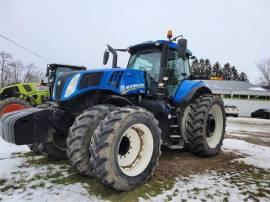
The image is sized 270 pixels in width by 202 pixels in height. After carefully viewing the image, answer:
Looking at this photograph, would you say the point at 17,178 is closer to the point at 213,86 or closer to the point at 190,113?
the point at 190,113

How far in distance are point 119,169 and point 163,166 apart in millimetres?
1604

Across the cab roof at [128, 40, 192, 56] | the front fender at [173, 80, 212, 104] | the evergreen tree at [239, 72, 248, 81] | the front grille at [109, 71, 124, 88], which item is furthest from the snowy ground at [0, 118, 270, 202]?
the evergreen tree at [239, 72, 248, 81]

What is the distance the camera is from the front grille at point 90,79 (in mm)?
3996

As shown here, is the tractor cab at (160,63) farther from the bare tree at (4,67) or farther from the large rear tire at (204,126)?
the bare tree at (4,67)

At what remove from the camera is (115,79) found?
4.30 meters

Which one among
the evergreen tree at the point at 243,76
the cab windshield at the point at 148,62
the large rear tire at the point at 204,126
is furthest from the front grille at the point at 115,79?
the evergreen tree at the point at 243,76

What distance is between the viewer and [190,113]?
18.1ft

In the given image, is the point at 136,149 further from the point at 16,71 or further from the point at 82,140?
the point at 16,71

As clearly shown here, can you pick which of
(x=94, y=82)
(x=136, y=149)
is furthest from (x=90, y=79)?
(x=136, y=149)

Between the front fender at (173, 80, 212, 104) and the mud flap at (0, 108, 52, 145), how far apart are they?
2.70 meters

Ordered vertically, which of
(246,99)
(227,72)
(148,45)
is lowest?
(246,99)

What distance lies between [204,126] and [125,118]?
95.0 inches

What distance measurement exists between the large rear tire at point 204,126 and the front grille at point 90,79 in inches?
89.8

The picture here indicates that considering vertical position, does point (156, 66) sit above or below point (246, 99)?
above
